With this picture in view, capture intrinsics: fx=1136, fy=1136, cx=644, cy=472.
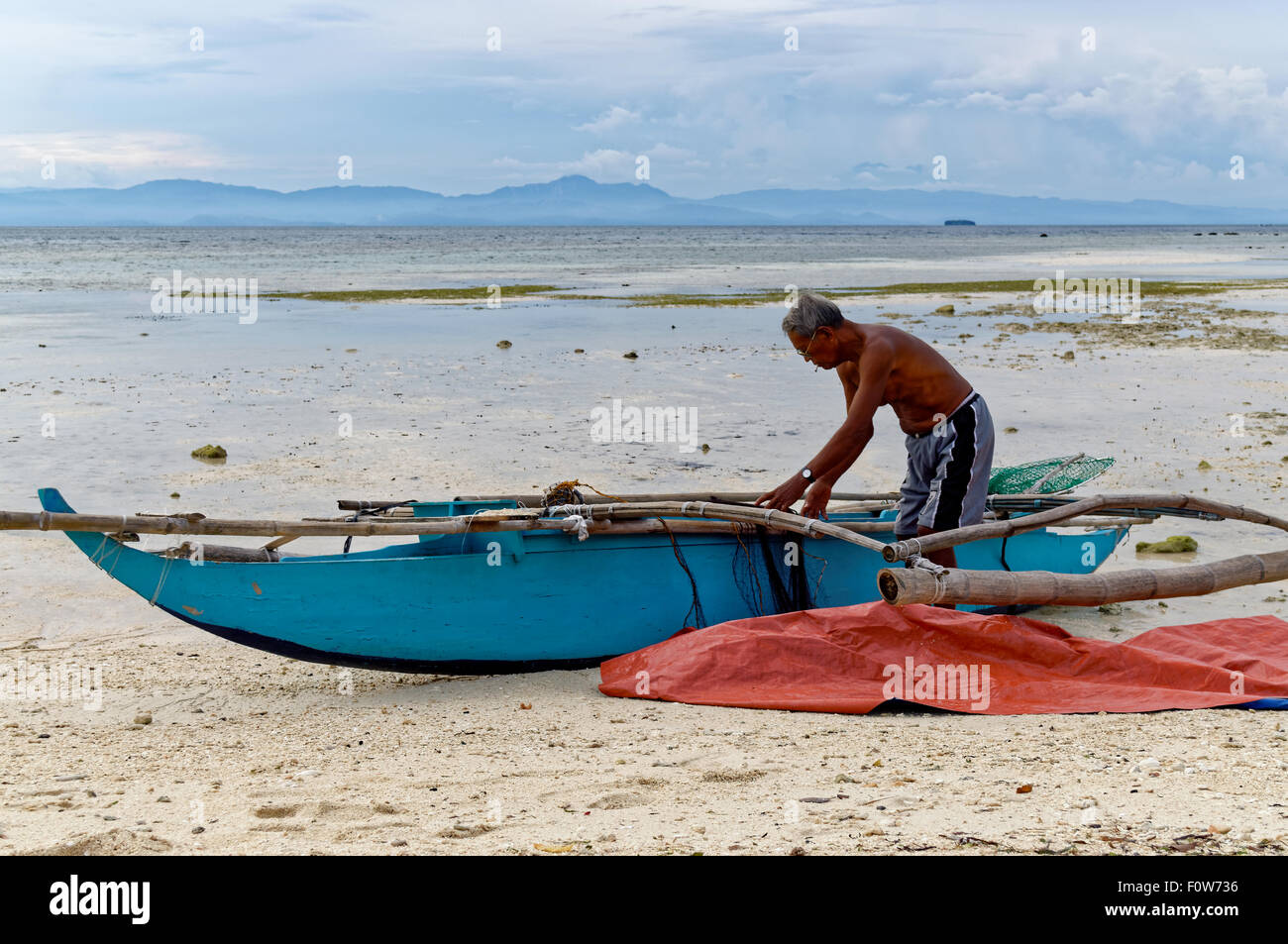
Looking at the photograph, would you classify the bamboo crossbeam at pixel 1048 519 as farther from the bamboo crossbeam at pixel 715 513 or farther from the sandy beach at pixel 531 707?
the sandy beach at pixel 531 707

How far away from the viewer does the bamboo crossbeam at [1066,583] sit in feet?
15.3

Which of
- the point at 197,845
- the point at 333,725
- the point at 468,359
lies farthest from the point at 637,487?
the point at 468,359

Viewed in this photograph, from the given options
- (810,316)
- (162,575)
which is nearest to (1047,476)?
(810,316)

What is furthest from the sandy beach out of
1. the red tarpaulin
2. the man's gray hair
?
the man's gray hair

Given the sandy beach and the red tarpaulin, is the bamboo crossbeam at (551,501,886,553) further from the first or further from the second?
Answer: the sandy beach

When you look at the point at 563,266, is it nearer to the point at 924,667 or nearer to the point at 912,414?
the point at 912,414

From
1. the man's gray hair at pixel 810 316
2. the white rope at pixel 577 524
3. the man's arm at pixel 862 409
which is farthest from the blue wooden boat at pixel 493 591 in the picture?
the man's gray hair at pixel 810 316

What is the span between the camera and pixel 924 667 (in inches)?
205

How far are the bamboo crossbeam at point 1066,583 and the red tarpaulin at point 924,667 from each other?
12.4 inches

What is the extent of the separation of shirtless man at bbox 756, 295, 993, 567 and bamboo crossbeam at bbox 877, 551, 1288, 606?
0.59 metres

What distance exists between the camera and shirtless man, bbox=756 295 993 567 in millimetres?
5441

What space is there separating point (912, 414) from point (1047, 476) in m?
1.70

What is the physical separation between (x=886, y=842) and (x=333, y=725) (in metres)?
2.73
